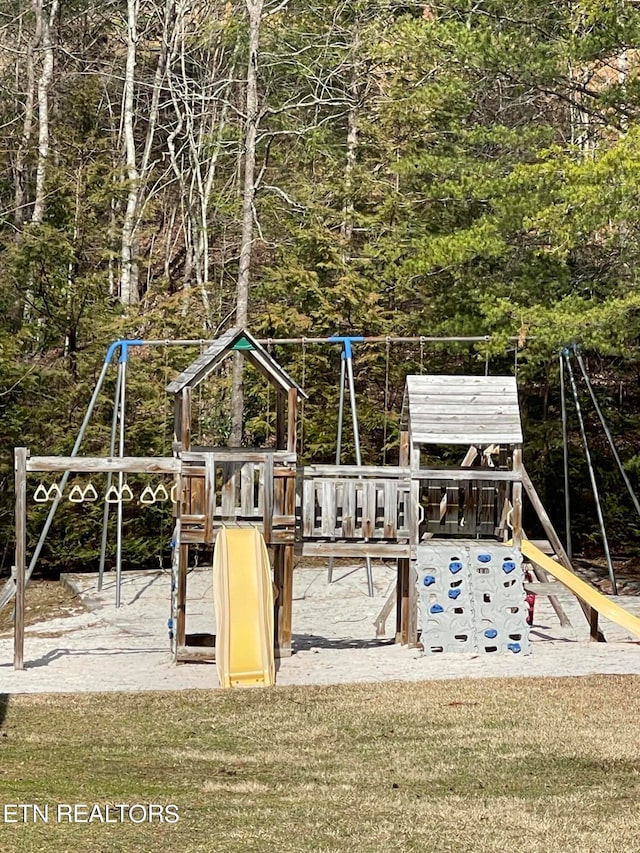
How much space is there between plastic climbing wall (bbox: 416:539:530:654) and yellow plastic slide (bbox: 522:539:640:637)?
0.95 ft

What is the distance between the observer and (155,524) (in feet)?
67.0

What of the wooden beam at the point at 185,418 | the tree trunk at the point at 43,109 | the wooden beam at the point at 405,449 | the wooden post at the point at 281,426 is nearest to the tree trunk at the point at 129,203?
the tree trunk at the point at 43,109

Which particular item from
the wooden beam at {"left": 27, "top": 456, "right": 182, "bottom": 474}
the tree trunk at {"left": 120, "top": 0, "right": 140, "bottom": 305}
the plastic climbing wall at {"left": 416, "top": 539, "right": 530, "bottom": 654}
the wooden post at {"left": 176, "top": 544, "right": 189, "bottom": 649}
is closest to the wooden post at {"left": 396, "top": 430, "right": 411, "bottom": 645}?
the plastic climbing wall at {"left": 416, "top": 539, "right": 530, "bottom": 654}

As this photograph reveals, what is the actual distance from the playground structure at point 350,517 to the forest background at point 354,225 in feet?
8.89

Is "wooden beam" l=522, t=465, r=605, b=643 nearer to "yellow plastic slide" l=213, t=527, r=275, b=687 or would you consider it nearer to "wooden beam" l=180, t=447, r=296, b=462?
"wooden beam" l=180, t=447, r=296, b=462

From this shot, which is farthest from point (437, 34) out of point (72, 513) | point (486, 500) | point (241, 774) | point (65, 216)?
point (241, 774)

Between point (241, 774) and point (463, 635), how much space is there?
5318mm

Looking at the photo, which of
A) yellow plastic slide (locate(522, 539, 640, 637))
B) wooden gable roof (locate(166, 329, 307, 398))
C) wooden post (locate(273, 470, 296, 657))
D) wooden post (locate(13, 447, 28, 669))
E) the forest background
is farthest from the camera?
the forest background

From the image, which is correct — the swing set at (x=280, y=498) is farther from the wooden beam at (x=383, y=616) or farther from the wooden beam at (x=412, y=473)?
the wooden beam at (x=383, y=616)

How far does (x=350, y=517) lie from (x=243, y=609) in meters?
1.91

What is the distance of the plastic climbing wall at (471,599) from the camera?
1244 cm

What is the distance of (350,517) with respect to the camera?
13008 mm

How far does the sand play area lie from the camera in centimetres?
1131

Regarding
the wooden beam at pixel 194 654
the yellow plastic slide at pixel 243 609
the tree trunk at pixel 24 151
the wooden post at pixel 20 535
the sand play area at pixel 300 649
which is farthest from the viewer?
the tree trunk at pixel 24 151
